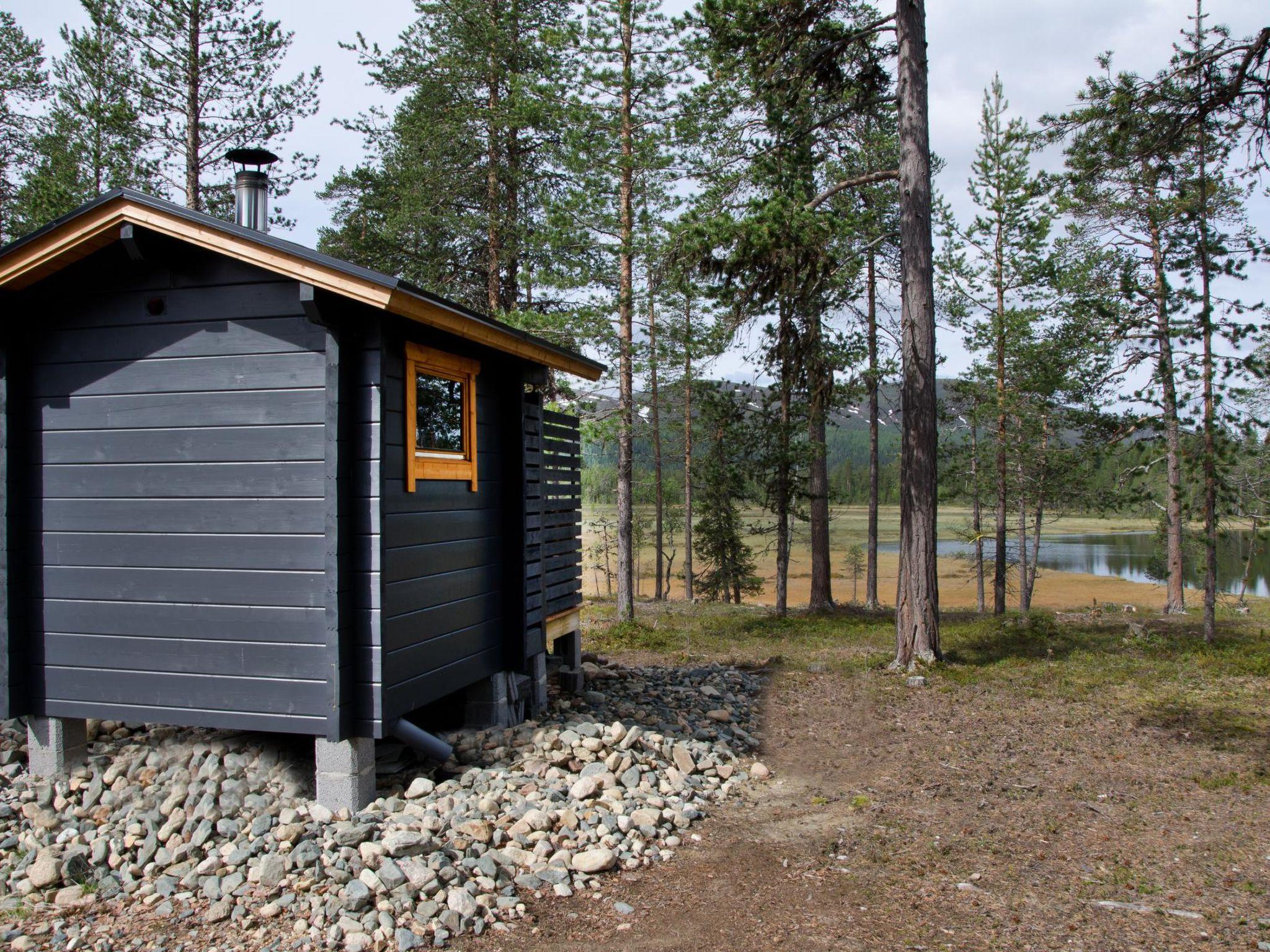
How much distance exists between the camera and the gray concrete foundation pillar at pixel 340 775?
5.29m

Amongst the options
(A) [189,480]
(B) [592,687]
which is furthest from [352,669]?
(B) [592,687]

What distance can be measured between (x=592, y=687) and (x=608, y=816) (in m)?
3.72

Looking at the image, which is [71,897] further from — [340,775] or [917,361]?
[917,361]

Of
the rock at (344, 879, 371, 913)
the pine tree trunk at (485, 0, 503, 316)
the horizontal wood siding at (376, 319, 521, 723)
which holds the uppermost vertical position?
the pine tree trunk at (485, 0, 503, 316)

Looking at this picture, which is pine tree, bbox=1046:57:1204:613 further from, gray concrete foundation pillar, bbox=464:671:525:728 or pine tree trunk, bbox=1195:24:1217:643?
gray concrete foundation pillar, bbox=464:671:525:728

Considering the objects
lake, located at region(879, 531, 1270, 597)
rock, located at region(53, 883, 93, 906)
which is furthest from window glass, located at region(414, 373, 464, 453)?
lake, located at region(879, 531, 1270, 597)

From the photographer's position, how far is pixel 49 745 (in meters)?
5.96

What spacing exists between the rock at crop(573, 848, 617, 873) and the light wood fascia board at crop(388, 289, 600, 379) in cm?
334

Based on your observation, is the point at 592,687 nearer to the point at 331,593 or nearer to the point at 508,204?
the point at 331,593

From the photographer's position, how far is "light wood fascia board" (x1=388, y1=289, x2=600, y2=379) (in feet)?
16.9

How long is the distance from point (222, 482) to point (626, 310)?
9.67 m

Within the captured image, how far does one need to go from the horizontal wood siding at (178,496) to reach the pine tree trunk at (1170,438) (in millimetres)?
11754

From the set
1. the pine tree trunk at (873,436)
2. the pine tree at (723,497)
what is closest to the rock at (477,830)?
the pine tree at (723,497)

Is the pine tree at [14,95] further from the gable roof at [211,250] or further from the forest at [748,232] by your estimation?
the gable roof at [211,250]
